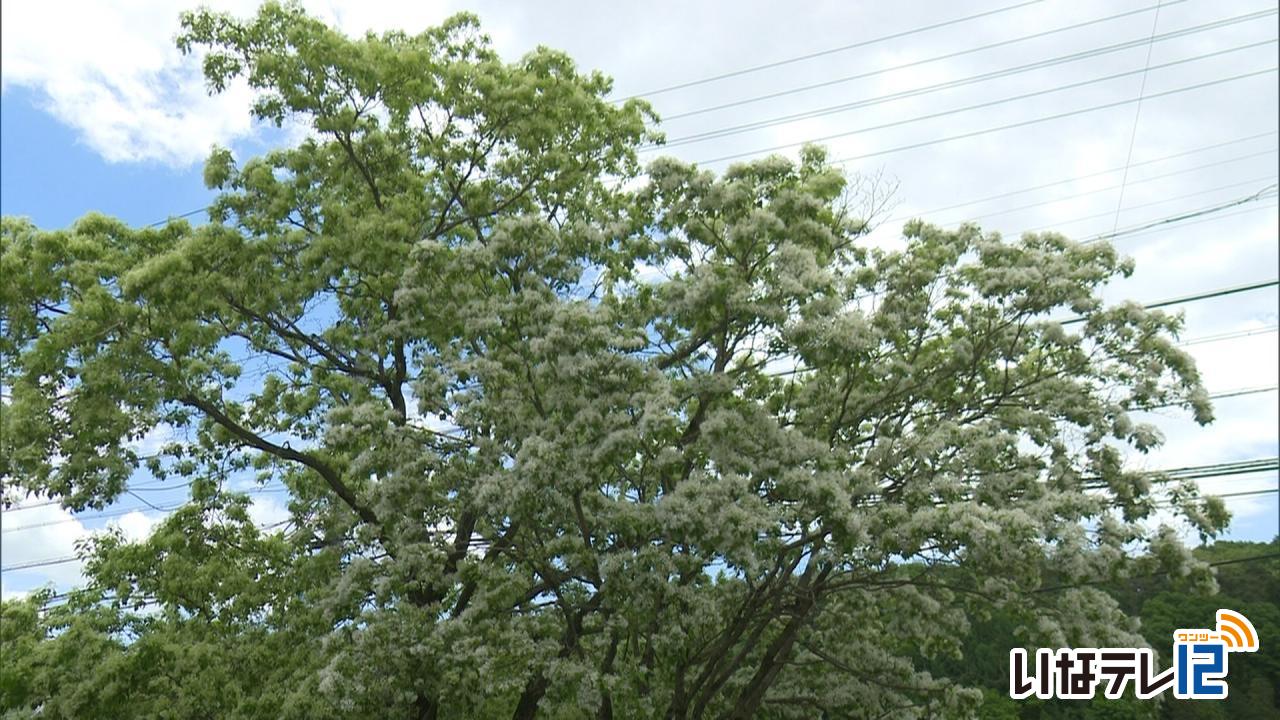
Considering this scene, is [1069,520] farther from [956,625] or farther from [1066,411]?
[956,625]

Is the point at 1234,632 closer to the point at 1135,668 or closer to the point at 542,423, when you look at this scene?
the point at 1135,668

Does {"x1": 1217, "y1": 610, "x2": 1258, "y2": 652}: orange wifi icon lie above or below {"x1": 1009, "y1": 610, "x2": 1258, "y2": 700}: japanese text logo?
above

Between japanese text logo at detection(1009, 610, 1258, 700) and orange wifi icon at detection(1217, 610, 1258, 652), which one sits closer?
japanese text logo at detection(1009, 610, 1258, 700)

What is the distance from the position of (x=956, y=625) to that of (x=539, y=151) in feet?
28.1

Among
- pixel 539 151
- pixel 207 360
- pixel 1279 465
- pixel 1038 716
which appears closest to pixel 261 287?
pixel 207 360

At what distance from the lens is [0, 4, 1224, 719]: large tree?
11.1 meters

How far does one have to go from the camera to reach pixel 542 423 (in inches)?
452

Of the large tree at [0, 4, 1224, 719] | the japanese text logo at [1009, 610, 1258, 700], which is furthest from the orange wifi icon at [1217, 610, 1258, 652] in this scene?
the large tree at [0, 4, 1224, 719]

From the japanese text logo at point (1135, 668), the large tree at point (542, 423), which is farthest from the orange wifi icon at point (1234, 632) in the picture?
the large tree at point (542, 423)

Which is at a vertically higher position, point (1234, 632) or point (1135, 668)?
point (1234, 632)

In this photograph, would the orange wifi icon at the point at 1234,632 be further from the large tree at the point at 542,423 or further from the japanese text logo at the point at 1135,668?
the large tree at the point at 542,423

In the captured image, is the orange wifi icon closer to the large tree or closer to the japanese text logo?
the japanese text logo

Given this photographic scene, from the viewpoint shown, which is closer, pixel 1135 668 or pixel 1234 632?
pixel 1135 668

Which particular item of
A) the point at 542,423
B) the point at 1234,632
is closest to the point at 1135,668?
the point at 1234,632
